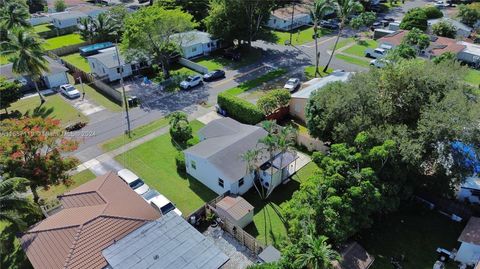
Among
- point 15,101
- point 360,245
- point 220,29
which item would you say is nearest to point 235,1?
point 220,29

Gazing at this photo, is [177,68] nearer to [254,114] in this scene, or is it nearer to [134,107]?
[134,107]

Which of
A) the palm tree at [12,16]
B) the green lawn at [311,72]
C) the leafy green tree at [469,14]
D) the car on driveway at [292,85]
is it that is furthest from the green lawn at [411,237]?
the leafy green tree at [469,14]

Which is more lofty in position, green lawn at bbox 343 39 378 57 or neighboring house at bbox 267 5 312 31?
neighboring house at bbox 267 5 312 31

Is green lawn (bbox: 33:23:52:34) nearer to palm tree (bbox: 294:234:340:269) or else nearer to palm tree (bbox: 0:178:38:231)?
palm tree (bbox: 0:178:38:231)

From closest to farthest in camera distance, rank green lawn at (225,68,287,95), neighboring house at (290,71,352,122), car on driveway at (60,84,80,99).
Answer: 1. neighboring house at (290,71,352,122)
2. car on driveway at (60,84,80,99)
3. green lawn at (225,68,287,95)

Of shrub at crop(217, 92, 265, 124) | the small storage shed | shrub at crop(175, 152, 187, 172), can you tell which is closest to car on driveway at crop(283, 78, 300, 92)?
shrub at crop(217, 92, 265, 124)

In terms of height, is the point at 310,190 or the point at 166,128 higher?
the point at 310,190

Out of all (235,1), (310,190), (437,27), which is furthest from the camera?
(437,27)
